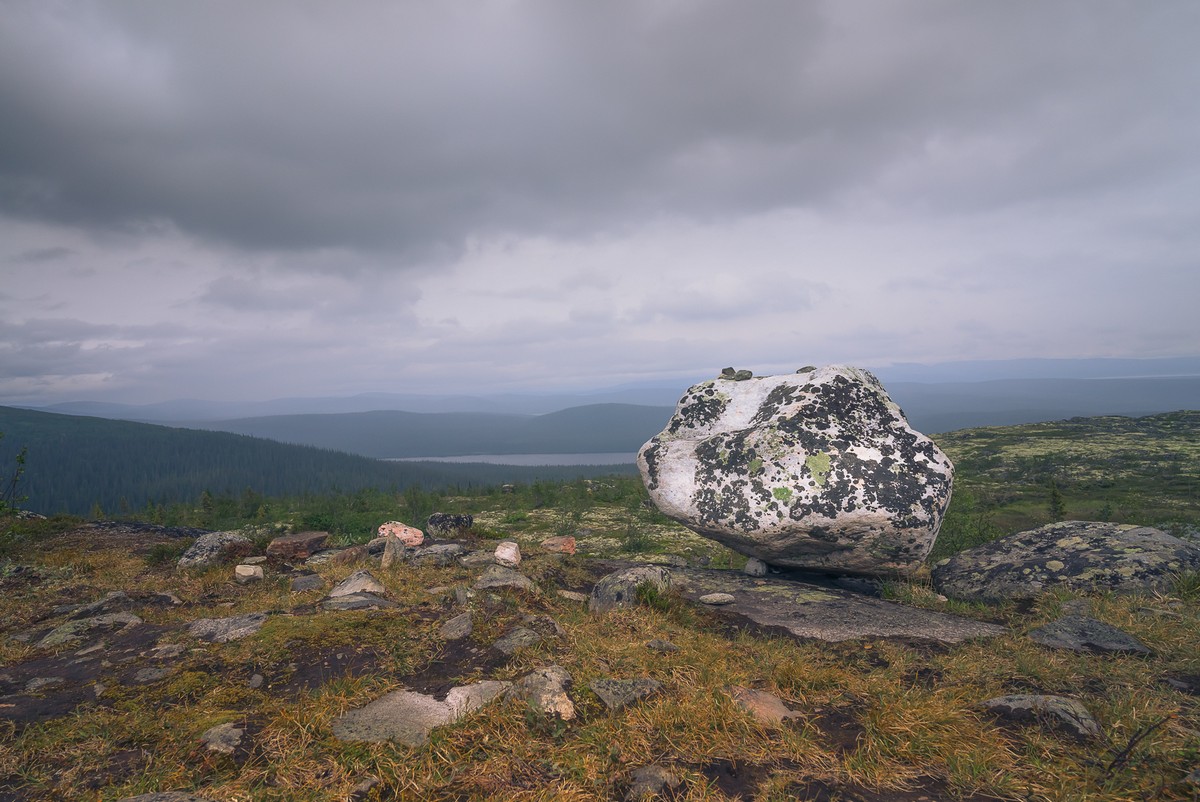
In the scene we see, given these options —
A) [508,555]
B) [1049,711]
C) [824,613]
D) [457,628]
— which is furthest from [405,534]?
[1049,711]

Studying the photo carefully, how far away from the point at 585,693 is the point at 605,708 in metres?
0.30

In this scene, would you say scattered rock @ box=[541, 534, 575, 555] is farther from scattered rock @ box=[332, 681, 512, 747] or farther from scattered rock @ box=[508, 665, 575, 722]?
scattered rock @ box=[332, 681, 512, 747]

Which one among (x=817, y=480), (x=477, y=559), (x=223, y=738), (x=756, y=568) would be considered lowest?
(x=756, y=568)

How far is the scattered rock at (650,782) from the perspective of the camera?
3.81m

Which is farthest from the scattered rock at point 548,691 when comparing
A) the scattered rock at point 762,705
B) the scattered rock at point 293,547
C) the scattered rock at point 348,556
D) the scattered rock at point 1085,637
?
the scattered rock at point 293,547

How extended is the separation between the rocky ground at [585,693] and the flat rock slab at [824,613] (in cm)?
6

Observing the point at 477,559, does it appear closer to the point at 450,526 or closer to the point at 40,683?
the point at 450,526

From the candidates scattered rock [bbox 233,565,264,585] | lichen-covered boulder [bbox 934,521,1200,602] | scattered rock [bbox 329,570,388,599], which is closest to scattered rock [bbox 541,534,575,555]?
scattered rock [bbox 329,570,388,599]

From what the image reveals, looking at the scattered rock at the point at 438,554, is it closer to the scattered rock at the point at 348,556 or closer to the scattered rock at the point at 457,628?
the scattered rock at the point at 348,556

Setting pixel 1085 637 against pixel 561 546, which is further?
pixel 561 546

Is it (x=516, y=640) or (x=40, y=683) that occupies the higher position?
(x=40, y=683)

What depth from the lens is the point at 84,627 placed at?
290 inches

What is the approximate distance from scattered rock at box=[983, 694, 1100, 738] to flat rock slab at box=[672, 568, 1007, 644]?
2.40m

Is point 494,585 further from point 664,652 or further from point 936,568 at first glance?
point 936,568
